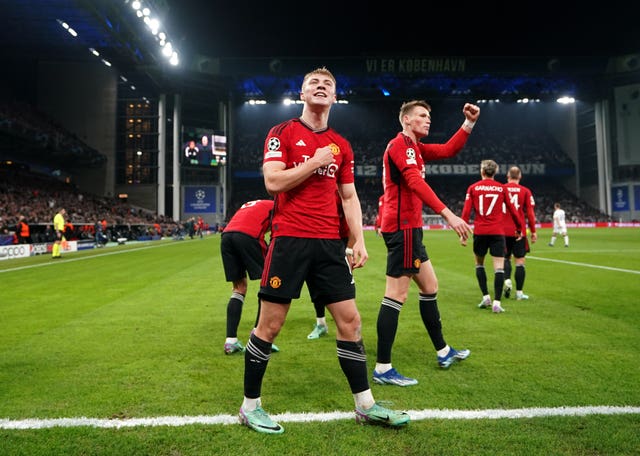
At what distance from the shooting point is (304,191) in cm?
287

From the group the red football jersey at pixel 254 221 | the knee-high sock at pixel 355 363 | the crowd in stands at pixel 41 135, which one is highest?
the crowd in stands at pixel 41 135

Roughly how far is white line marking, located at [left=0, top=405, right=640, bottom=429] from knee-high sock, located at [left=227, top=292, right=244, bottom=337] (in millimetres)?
1752

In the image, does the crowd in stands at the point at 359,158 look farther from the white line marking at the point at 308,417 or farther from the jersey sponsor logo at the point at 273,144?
the jersey sponsor logo at the point at 273,144

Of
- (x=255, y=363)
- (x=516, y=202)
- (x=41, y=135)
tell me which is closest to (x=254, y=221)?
(x=255, y=363)

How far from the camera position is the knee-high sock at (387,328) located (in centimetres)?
371

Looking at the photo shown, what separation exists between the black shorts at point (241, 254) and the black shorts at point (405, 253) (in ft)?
4.75

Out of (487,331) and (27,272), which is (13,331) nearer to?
(487,331)

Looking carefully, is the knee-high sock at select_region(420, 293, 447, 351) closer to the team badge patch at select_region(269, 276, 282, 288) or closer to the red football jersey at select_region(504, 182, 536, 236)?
the team badge patch at select_region(269, 276, 282, 288)

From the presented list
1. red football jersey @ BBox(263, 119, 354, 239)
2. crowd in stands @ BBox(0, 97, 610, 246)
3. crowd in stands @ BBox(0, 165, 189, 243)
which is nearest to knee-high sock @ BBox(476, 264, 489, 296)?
red football jersey @ BBox(263, 119, 354, 239)

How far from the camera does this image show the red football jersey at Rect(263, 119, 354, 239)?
2.82 meters

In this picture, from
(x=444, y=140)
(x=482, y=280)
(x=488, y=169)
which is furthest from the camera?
(x=444, y=140)

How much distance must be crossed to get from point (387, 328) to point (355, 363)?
997 millimetres

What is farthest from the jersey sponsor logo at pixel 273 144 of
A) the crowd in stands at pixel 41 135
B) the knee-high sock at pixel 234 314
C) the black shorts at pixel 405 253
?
the crowd in stands at pixel 41 135

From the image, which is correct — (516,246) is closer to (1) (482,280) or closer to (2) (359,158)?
(1) (482,280)
